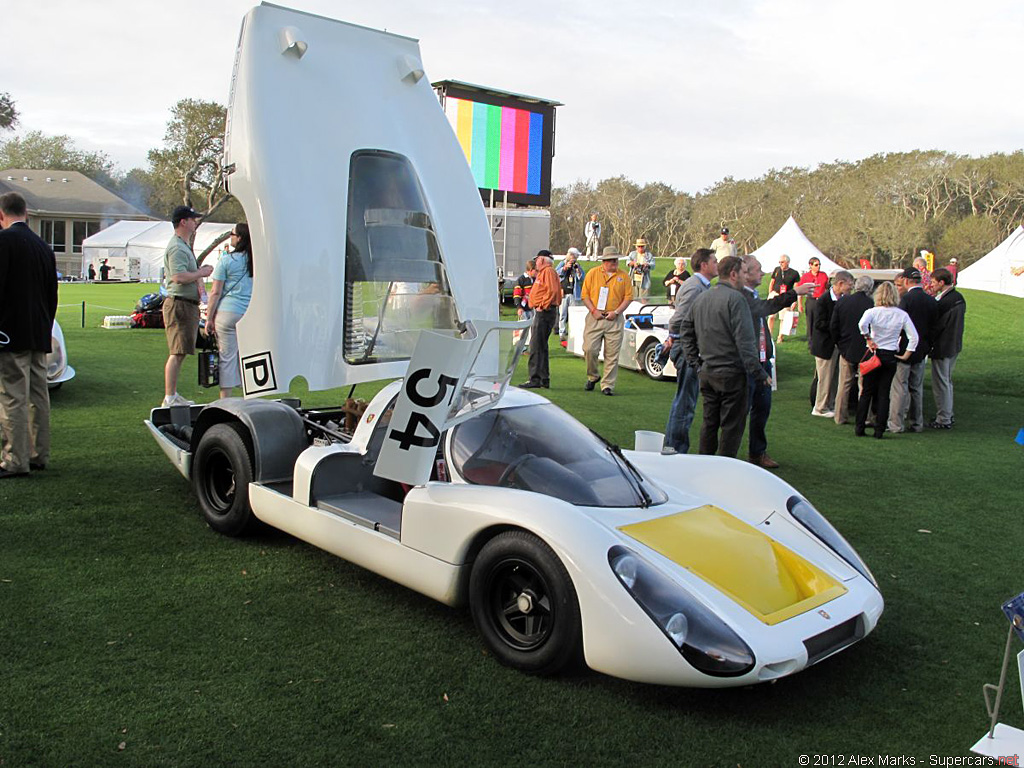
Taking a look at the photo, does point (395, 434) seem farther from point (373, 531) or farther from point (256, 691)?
point (256, 691)

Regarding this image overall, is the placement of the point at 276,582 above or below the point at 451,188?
below

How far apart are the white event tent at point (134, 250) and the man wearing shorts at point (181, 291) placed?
33014mm

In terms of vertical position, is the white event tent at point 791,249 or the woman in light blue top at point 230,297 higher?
the white event tent at point 791,249

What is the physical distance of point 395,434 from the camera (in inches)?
160

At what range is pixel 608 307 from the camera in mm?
11750

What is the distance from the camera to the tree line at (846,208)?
165 feet

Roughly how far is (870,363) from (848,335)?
0.56 metres

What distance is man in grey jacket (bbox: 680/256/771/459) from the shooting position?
662 cm

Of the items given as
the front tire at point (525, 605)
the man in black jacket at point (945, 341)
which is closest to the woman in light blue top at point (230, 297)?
the front tire at point (525, 605)

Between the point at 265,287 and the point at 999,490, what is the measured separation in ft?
20.7

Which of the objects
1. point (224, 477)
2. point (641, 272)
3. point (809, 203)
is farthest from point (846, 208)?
point (224, 477)

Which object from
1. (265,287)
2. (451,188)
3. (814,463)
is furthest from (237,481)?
(814,463)

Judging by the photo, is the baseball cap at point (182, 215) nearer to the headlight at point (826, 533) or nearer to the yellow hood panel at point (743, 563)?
the yellow hood panel at point (743, 563)

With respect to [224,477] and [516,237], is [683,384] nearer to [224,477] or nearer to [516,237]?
[224,477]
